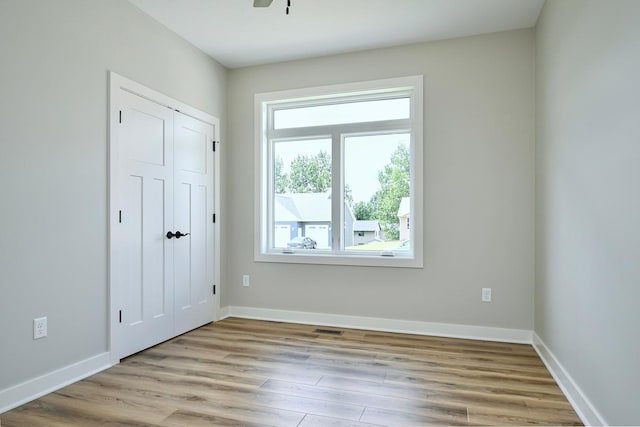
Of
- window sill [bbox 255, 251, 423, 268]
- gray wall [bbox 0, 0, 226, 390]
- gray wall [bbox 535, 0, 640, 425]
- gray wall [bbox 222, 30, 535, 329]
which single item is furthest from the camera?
window sill [bbox 255, 251, 423, 268]

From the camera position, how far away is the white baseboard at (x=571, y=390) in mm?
1998

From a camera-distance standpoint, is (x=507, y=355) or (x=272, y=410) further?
(x=507, y=355)

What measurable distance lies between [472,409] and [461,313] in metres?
1.48

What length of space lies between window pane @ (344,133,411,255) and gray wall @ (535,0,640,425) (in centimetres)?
125

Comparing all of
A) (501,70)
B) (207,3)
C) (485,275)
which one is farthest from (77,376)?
(501,70)

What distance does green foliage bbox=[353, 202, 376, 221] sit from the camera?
4.03 m

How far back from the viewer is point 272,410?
221 cm

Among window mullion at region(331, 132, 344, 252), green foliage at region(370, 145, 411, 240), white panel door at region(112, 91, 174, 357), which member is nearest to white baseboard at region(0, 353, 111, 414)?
white panel door at region(112, 91, 174, 357)

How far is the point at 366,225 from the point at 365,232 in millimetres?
73

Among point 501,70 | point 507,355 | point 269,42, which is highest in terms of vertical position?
point 269,42

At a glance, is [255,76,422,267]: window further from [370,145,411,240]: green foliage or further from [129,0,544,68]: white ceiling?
[129,0,544,68]: white ceiling

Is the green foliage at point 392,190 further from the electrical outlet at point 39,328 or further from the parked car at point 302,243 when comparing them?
the electrical outlet at point 39,328

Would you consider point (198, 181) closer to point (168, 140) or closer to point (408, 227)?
point (168, 140)

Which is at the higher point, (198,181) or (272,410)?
(198,181)
